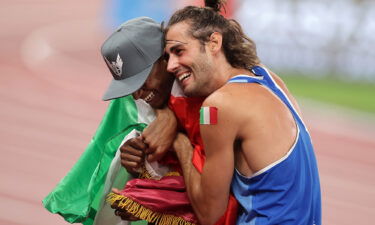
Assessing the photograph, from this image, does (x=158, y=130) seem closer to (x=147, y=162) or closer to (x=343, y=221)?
(x=147, y=162)

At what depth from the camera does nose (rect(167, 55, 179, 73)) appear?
11.9ft

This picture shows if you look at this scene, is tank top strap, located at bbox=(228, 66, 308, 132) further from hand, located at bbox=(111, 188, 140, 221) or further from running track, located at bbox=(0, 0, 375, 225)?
running track, located at bbox=(0, 0, 375, 225)

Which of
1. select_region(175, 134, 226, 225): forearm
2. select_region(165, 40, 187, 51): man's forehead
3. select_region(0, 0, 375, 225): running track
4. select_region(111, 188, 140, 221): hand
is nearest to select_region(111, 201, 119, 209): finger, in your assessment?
select_region(111, 188, 140, 221): hand

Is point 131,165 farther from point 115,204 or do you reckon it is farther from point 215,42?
point 215,42

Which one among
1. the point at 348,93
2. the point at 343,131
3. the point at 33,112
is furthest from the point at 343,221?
the point at 33,112

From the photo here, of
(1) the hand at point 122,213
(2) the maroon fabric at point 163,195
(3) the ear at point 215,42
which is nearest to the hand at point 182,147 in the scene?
(2) the maroon fabric at point 163,195

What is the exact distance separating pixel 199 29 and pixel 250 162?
26.7 inches

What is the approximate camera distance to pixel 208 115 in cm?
337

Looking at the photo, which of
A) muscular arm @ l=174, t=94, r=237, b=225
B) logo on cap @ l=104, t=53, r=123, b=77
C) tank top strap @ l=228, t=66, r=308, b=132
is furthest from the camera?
logo on cap @ l=104, t=53, r=123, b=77

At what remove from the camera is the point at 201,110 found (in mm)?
3389

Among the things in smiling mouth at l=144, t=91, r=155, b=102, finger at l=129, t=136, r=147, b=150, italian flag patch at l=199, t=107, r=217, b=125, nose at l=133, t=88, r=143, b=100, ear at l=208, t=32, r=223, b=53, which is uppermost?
ear at l=208, t=32, r=223, b=53

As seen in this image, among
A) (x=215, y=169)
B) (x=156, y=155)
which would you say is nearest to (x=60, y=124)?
(x=156, y=155)

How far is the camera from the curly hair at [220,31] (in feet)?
11.9

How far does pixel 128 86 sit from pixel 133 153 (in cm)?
32
